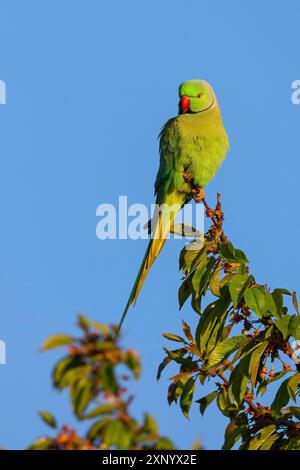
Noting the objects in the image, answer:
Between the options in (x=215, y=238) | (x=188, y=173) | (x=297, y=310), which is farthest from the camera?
(x=188, y=173)

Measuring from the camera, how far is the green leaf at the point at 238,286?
3355mm

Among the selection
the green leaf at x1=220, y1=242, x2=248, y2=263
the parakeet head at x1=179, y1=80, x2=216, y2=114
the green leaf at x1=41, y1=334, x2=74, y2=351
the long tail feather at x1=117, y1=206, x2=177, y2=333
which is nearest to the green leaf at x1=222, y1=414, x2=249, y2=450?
the green leaf at x1=220, y1=242, x2=248, y2=263

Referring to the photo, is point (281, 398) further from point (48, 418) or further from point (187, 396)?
point (48, 418)

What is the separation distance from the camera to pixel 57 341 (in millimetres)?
2658

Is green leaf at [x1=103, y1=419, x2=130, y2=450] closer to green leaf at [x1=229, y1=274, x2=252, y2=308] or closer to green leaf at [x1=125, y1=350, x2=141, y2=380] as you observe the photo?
green leaf at [x1=125, y1=350, x2=141, y2=380]

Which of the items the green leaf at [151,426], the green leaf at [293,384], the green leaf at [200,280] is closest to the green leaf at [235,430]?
the green leaf at [293,384]

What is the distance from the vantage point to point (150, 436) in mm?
2568

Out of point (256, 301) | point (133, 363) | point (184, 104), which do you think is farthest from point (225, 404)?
point (184, 104)

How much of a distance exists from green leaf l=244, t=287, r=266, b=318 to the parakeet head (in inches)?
131

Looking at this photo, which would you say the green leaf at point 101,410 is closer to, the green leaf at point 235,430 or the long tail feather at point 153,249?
the green leaf at point 235,430

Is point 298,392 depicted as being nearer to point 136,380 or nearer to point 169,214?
point 136,380

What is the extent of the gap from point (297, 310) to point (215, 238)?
0.67 meters
